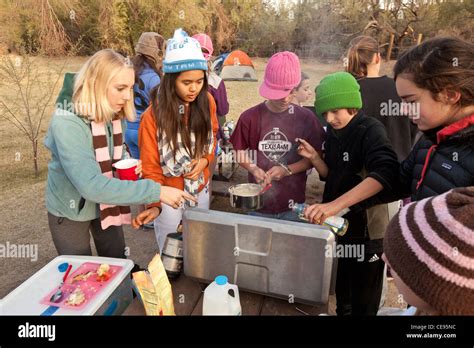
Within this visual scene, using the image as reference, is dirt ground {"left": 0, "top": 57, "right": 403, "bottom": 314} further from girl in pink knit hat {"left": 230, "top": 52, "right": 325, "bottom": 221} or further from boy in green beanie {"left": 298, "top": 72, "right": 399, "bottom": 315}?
girl in pink knit hat {"left": 230, "top": 52, "right": 325, "bottom": 221}

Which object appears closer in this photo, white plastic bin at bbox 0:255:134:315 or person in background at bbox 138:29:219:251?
white plastic bin at bbox 0:255:134:315

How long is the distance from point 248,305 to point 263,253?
0.26 m

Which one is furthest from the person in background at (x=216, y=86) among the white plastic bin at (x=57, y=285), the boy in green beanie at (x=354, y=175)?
the white plastic bin at (x=57, y=285)

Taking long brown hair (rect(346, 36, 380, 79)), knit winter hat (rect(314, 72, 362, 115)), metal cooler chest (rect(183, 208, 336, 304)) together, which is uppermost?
long brown hair (rect(346, 36, 380, 79))

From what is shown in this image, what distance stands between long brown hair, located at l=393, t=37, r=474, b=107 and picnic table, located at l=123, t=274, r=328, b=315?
1040mm

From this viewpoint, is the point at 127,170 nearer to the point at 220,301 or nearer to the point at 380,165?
Answer: the point at 220,301

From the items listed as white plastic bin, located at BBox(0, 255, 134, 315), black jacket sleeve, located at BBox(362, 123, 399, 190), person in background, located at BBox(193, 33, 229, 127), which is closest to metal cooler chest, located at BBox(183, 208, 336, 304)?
white plastic bin, located at BBox(0, 255, 134, 315)

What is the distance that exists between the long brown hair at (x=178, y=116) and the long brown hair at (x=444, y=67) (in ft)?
4.63

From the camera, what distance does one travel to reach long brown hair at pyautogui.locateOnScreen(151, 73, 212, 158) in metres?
2.23

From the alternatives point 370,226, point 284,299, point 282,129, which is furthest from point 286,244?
point 282,129

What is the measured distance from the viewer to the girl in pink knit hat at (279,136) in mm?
2393

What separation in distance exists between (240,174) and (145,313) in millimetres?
4280

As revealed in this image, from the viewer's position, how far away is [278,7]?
92.7 feet

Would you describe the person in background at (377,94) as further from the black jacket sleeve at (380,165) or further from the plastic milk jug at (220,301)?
the plastic milk jug at (220,301)
